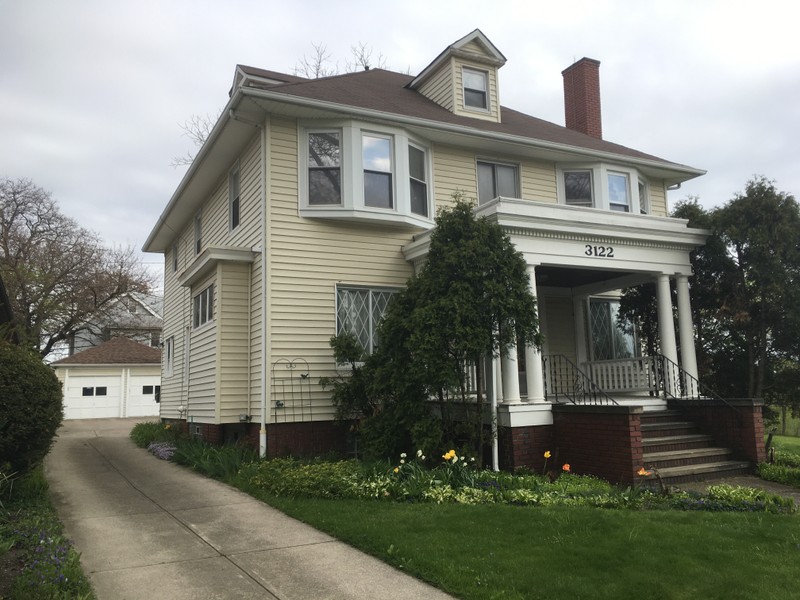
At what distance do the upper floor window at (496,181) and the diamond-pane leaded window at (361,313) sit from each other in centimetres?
329

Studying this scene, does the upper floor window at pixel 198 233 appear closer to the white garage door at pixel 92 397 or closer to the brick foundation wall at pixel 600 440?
the brick foundation wall at pixel 600 440

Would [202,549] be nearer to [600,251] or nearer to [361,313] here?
[361,313]

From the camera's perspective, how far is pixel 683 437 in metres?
10.5

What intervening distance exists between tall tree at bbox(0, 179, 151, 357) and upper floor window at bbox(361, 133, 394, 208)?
75.2 feet

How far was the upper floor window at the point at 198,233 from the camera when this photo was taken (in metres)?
17.3

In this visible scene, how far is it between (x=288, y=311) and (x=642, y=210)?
8.95 m

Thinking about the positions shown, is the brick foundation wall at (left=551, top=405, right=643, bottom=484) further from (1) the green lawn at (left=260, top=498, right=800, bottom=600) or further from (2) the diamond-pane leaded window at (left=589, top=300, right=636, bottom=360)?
(2) the diamond-pane leaded window at (left=589, top=300, right=636, bottom=360)

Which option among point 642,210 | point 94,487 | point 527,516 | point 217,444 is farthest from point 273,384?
point 642,210

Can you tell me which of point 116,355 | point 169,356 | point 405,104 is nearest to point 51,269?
point 116,355

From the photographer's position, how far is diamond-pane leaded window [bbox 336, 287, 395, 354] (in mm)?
12477

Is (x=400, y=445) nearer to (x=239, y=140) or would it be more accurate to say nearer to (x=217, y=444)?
(x=217, y=444)

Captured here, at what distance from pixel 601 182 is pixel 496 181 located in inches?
96.9

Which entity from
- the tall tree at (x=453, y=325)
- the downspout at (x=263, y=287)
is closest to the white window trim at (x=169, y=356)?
the downspout at (x=263, y=287)

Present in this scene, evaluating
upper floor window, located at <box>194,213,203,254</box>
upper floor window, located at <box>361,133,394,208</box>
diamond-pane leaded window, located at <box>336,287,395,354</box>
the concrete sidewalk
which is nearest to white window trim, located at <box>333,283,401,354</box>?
Answer: diamond-pane leaded window, located at <box>336,287,395,354</box>
